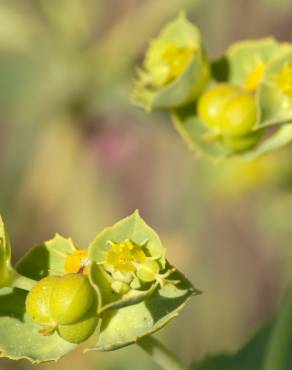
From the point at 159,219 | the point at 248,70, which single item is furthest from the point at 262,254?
the point at 248,70

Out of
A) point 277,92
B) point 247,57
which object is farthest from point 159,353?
point 247,57

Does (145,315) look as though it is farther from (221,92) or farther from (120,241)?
(221,92)

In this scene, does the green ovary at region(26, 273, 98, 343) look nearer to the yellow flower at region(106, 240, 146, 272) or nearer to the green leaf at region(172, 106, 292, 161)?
the yellow flower at region(106, 240, 146, 272)

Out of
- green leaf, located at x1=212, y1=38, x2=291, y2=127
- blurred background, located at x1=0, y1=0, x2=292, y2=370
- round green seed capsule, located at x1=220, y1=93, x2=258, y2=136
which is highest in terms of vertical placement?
green leaf, located at x1=212, y1=38, x2=291, y2=127

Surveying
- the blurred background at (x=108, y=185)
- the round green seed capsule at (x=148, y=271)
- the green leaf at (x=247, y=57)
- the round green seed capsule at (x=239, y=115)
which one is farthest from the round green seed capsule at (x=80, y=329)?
the blurred background at (x=108, y=185)

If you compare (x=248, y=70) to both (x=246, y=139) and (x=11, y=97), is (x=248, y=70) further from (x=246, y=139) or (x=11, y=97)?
(x=11, y=97)

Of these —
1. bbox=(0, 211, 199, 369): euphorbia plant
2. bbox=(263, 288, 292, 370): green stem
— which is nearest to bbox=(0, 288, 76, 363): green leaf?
bbox=(0, 211, 199, 369): euphorbia plant
